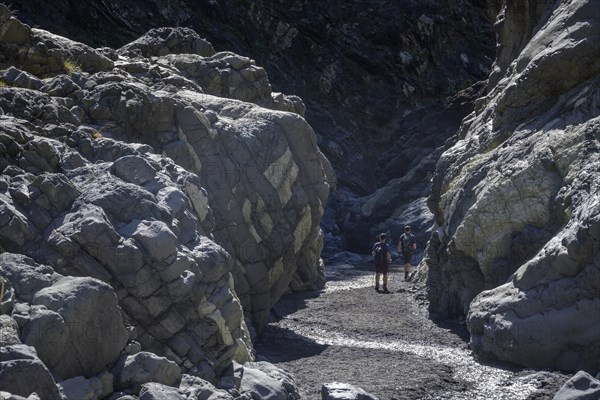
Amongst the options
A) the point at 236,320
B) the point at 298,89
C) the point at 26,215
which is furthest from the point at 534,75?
the point at 298,89

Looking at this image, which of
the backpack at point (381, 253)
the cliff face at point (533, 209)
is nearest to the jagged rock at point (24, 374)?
the cliff face at point (533, 209)

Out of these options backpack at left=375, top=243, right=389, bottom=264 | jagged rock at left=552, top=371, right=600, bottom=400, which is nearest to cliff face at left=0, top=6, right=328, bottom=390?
backpack at left=375, top=243, right=389, bottom=264

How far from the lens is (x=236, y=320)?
663 inches

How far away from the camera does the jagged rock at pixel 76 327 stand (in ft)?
39.6

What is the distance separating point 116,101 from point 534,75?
37.5 feet

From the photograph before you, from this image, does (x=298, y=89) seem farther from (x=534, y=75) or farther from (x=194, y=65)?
(x=534, y=75)

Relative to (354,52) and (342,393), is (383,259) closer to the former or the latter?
(342,393)

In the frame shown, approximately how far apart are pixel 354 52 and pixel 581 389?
59.9 meters

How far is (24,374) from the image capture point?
10523mm

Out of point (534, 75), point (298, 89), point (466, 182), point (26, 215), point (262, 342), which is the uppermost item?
point (298, 89)

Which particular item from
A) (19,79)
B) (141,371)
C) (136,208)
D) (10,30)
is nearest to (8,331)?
(141,371)

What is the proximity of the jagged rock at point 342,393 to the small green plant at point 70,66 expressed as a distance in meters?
12.2

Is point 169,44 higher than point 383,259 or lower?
higher

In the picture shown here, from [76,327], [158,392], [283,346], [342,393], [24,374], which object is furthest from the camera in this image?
[283,346]
